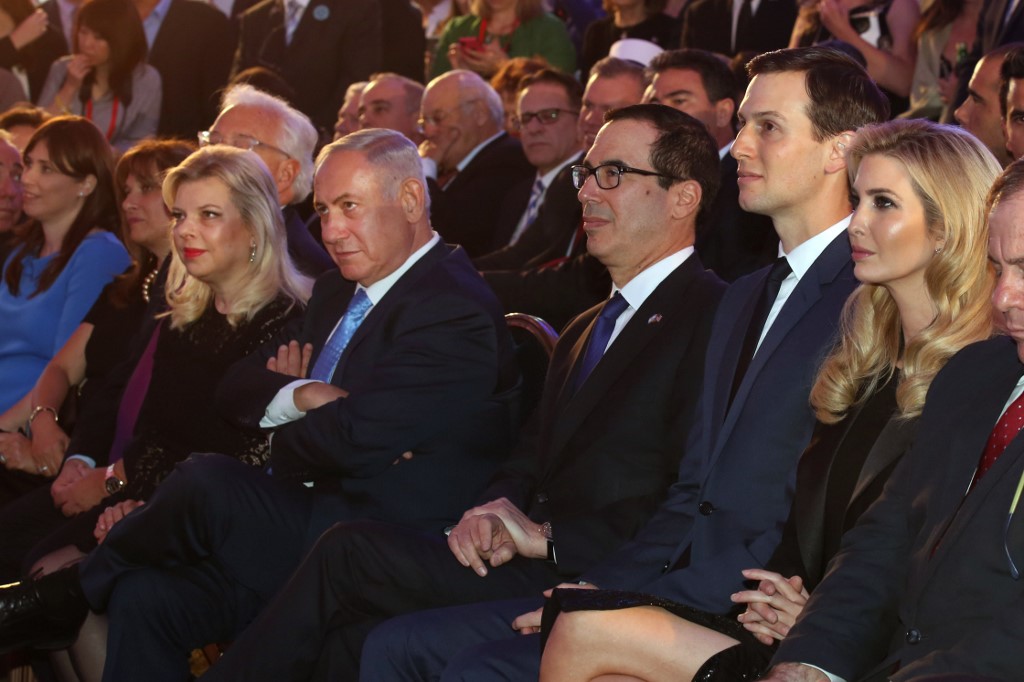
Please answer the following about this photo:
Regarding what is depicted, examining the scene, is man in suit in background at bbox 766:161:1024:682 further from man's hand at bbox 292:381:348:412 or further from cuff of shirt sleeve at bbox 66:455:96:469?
cuff of shirt sleeve at bbox 66:455:96:469

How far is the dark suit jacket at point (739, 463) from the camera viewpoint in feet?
10.6

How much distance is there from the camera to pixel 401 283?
14.3ft

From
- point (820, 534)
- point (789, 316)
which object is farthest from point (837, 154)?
point (820, 534)

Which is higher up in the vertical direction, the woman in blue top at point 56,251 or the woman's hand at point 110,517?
the woman in blue top at point 56,251

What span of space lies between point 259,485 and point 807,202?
5.42 ft

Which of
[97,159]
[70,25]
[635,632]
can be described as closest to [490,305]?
[635,632]

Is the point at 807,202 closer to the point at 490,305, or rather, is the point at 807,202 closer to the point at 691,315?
the point at 691,315

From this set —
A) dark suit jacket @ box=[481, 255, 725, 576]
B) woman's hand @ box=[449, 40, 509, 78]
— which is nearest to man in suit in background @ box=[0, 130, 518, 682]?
dark suit jacket @ box=[481, 255, 725, 576]

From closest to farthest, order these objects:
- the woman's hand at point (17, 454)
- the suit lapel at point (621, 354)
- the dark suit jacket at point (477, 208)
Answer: the suit lapel at point (621, 354) → the woman's hand at point (17, 454) → the dark suit jacket at point (477, 208)

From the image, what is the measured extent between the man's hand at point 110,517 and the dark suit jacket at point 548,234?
7.77 ft

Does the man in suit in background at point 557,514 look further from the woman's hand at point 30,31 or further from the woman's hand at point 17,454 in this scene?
the woman's hand at point 30,31

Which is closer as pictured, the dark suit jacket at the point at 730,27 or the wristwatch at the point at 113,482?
the wristwatch at the point at 113,482

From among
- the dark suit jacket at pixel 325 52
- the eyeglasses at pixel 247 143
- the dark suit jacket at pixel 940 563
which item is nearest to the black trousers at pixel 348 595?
the dark suit jacket at pixel 940 563

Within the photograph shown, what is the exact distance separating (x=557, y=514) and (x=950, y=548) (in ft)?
4.27
